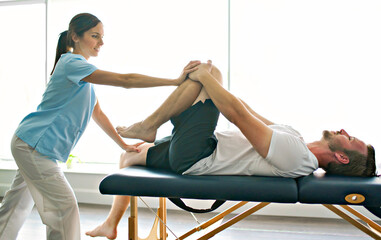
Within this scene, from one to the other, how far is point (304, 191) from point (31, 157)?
A: 118 centimetres

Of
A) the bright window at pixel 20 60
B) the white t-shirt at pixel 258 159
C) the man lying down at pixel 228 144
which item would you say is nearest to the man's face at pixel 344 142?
the man lying down at pixel 228 144

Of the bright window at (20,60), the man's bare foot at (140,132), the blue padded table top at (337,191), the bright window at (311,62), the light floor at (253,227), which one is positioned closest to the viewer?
the blue padded table top at (337,191)

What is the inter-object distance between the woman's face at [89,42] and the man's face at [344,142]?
1208 millimetres

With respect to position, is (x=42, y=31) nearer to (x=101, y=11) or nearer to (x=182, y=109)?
(x=101, y=11)

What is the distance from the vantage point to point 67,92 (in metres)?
1.74

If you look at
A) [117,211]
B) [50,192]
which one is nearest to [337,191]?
[117,211]

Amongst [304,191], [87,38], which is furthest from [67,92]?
[304,191]

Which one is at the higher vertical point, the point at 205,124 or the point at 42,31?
the point at 42,31

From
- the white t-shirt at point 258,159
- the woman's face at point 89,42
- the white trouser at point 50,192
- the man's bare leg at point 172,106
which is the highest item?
the woman's face at point 89,42

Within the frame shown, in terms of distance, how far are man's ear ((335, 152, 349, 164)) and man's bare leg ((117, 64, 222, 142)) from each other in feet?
2.09

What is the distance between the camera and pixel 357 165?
1.67 m

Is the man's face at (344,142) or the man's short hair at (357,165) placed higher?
the man's face at (344,142)

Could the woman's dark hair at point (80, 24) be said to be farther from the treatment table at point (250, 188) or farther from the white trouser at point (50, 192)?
the treatment table at point (250, 188)

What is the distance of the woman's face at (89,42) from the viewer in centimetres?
185
